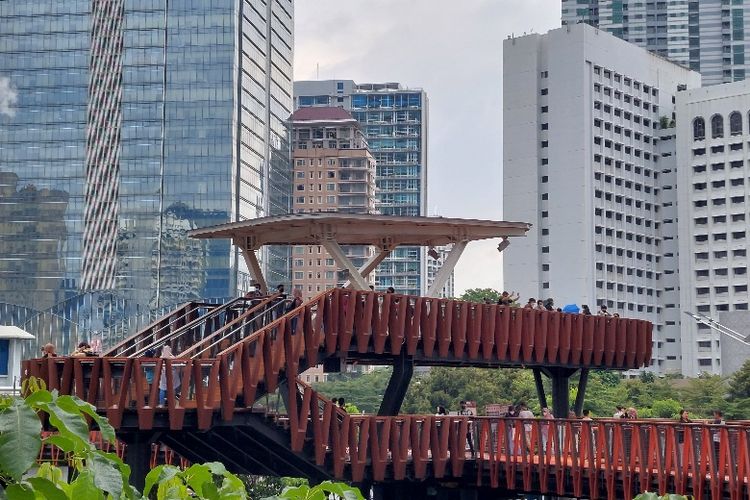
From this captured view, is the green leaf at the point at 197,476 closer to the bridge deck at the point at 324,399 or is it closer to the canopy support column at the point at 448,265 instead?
the bridge deck at the point at 324,399

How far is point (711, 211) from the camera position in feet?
569

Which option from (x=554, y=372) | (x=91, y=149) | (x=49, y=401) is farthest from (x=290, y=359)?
(x=91, y=149)

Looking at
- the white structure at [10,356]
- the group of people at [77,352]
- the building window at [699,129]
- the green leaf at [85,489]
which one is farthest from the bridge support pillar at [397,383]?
the building window at [699,129]

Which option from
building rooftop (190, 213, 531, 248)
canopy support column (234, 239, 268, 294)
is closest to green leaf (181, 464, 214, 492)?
building rooftop (190, 213, 531, 248)

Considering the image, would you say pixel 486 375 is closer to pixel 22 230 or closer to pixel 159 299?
pixel 159 299

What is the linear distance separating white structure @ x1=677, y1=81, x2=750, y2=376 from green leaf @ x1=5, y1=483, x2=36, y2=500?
167m

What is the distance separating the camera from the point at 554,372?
47.6 m

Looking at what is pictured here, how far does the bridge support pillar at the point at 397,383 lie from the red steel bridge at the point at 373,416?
0.15ft

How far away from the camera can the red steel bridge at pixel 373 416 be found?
33.3 meters

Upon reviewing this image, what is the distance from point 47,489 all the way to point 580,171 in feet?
535

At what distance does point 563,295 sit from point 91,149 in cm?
6195

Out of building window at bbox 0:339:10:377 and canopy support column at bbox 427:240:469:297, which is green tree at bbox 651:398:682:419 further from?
canopy support column at bbox 427:240:469:297

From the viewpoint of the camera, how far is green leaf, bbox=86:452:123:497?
5938 millimetres

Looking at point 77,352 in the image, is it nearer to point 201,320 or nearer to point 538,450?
point 201,320
